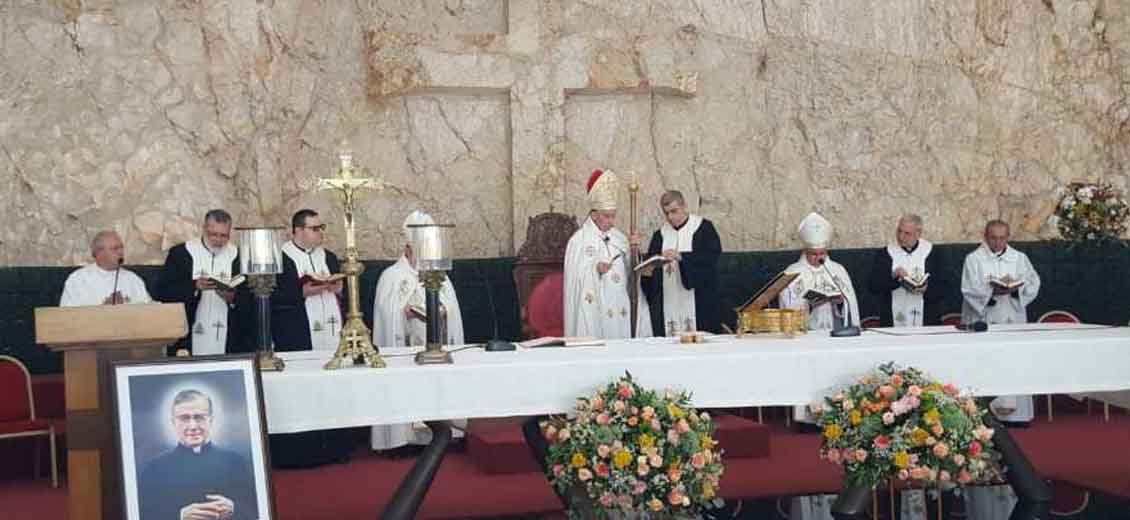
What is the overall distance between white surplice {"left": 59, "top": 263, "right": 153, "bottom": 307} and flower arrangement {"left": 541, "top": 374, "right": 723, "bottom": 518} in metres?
4.62

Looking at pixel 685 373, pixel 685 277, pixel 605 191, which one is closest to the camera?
pixel 685 373

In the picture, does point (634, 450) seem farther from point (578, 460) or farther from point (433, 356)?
point (433, 356)

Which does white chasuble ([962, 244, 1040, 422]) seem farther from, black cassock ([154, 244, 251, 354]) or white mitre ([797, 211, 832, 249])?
black cassock ([154, 244, 251, 354])

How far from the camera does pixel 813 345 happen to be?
23.3 ft

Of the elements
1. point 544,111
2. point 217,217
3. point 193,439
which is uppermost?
point 544,111

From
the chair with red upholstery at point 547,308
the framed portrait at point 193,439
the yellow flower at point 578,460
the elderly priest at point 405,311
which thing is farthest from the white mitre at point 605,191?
the framed portrait at point 193,439

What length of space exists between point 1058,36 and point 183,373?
404 inches

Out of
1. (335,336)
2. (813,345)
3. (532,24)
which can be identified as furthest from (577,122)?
(813,345)

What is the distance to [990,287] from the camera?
1110 centimetres

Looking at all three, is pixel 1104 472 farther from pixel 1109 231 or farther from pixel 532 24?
pixel 532 24

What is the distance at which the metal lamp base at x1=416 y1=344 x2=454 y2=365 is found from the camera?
6.43 m

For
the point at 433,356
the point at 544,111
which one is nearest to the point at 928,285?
the point at 544,111

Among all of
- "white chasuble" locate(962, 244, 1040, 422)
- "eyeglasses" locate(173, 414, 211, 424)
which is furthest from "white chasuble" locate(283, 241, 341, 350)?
"white chasuble" locate(962, 244, 1040, 422)

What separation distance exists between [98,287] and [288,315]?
1451mm
